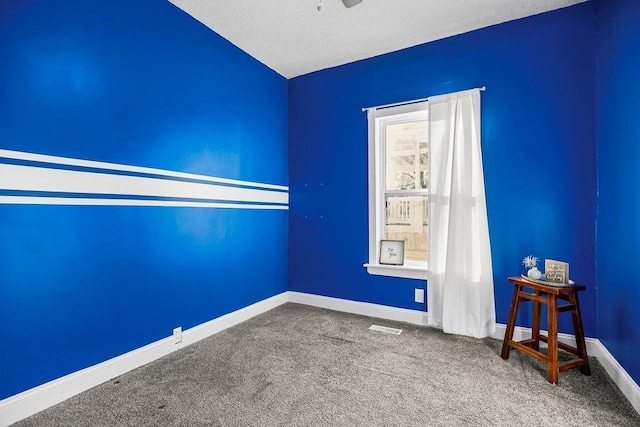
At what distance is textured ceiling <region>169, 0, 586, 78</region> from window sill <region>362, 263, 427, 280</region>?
7.09 ft

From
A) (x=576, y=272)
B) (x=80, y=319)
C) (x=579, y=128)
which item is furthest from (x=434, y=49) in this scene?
(x=80, y=319)

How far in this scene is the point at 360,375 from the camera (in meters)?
1.98

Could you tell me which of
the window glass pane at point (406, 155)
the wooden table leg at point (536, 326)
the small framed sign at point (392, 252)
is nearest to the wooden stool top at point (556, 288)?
the wooden table leg at point (536, 326)

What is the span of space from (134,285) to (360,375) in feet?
5.44

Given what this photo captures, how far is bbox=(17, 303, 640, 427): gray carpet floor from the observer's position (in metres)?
1.57

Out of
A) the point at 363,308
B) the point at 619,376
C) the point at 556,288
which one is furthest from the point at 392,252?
the point at 619,376

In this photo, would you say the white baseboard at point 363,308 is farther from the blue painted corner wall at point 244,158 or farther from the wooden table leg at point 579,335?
the wooden table leg at point 579,335

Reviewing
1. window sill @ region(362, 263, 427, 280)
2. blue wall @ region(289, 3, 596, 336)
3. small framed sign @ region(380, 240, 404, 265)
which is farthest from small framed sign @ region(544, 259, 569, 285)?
small framed sign @ region(380, 240, 404, 265)

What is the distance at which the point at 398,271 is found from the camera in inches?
118

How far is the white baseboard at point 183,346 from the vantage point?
62.9 inches

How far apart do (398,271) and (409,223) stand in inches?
19.8

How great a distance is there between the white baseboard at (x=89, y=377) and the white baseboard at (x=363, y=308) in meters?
1.01

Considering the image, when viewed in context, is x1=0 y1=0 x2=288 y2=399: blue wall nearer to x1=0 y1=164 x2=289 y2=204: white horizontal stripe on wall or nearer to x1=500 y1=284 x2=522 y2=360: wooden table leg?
x1=0 y1=164 x2=289 y2=204: white horizontal stripe on wall

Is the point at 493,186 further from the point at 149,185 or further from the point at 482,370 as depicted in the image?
the point at 149,185
